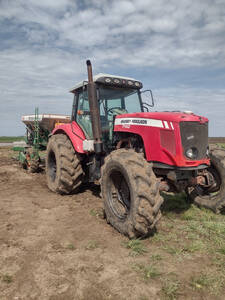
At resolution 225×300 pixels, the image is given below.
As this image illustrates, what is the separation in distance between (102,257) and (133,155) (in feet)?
4.77

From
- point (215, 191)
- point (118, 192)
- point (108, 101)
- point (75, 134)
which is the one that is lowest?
point (215, 191)

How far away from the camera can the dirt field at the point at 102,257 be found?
2.33 metres

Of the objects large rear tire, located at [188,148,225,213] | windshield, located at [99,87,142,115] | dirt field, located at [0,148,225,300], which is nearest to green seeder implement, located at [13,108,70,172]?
windshield, located at [99,87,142,115]

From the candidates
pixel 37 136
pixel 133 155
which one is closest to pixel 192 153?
pixel 133 155

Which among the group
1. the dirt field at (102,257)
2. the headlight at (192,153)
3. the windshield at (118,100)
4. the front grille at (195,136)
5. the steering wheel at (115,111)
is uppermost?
the windshield at (118,100)

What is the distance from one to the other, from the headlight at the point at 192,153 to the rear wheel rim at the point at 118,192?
106 centimetres

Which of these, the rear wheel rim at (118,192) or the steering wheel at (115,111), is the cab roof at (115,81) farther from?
the rear wheel rim at (118,192)

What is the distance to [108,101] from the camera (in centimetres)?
540

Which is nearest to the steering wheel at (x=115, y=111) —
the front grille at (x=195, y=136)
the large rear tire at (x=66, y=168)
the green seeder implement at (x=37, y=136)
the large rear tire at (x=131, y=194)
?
the large rear tire at (x=66, y=168)

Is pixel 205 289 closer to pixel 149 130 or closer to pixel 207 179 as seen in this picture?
pixel 149 130

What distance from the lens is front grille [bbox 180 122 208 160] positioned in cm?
377

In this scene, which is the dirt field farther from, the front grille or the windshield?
the windshield

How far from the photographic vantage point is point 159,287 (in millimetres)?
2369

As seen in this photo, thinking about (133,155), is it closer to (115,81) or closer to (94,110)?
(94,110)
